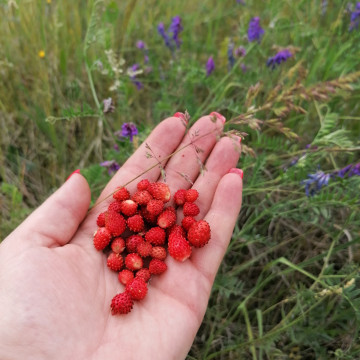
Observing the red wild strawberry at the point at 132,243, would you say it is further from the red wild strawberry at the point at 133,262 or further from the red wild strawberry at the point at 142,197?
the red wild strawberry at the point at 142,197

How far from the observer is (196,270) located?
1.78m

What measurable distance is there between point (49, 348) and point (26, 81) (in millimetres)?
2237

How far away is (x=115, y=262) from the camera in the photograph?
1781 mm

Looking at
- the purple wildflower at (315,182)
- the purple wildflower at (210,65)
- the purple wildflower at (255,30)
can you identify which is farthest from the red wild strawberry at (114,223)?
the purple wildflower at (255,30)

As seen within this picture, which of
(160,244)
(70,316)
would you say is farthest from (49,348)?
(160,244)

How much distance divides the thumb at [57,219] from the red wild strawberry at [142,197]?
25 centimetres

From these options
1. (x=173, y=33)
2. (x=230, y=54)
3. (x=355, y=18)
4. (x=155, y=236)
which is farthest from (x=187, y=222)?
(x=355, y=18)

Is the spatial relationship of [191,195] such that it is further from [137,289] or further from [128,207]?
[137,289]

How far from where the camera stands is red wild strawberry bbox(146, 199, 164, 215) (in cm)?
190

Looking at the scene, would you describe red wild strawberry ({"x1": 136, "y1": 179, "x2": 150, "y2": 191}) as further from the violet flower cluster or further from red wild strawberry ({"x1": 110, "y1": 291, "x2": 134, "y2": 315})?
the violet flower cluster

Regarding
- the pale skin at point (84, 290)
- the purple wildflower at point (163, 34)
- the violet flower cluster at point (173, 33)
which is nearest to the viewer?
the pale skin at point (84, 290)

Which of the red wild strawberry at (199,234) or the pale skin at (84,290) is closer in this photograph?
the pale skin at (84,290)

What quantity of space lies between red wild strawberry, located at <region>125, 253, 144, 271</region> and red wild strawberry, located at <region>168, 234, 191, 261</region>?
6.1 inches

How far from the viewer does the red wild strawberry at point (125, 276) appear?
5.73ft
